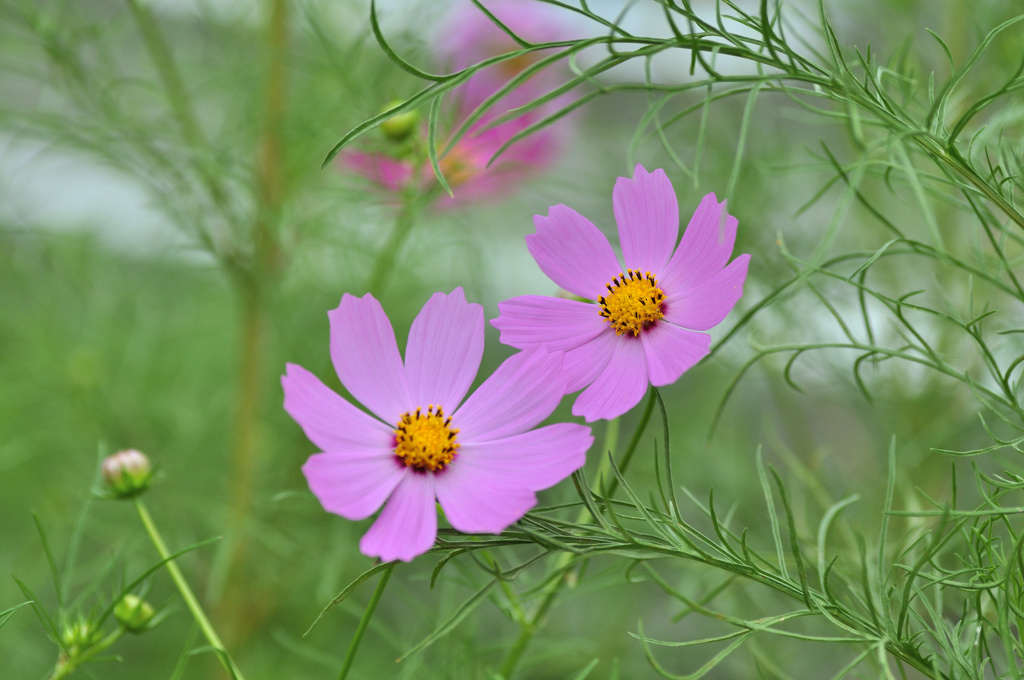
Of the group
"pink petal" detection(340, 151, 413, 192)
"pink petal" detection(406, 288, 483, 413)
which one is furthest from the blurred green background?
"pink petal" detection(406, 288, 483, 413)

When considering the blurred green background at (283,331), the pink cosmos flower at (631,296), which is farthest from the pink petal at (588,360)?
the blurred green background at (283,331)

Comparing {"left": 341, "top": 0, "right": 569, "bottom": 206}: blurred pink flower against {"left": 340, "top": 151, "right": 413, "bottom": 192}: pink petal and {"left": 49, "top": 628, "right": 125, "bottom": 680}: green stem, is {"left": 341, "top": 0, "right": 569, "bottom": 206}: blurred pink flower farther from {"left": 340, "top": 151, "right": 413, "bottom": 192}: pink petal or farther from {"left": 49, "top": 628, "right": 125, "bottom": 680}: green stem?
{"left": 49, "top": 628, "right": 125, "bottom": 680}: green stem

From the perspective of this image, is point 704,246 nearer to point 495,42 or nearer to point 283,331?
point 283,331

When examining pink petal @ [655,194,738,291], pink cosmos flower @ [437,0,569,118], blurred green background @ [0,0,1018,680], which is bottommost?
blurred green background @ [0,0,1018,680]

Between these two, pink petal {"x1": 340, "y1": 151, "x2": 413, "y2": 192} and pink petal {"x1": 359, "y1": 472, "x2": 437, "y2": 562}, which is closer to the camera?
pink petal {"x1": 359, "y1": 472, "x2": 437, "y2": 562}

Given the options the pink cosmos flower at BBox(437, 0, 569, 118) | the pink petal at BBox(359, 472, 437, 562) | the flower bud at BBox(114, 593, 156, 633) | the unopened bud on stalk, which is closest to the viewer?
the pink petal at BBox(359, 472, 437, 562)

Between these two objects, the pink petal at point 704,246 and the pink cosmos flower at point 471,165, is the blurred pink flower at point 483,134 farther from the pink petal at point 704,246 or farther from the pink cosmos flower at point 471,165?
the pink petal at point 704,246

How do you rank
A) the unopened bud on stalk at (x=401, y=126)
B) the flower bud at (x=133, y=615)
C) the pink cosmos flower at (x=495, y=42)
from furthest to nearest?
the pink cosmos flower at (x=495, y=42)
the unopened bud on stalk at (x=401, y=126)
the flower bud at (x=133, y=615)

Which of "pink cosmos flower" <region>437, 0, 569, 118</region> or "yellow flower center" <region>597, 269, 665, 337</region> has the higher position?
"pink cosmos flower" <region>437, 0, 569, 118</region>

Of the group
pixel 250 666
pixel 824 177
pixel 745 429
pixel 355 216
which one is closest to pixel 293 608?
pixel 250 666
